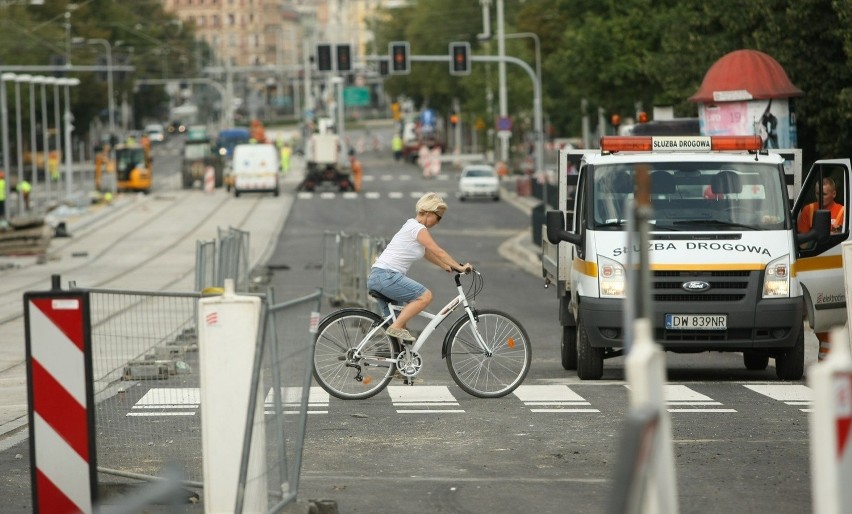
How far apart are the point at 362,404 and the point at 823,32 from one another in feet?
54.5

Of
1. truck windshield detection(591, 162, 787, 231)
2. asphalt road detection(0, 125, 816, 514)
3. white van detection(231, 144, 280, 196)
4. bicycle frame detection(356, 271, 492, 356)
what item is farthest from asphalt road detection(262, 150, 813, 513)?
white van detection(231, 144, 280, 196)

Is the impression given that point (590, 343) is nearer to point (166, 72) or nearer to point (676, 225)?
point (676, 225)

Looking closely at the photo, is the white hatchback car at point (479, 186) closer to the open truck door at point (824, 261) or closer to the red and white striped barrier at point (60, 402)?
the open truck door at point (824, 261)

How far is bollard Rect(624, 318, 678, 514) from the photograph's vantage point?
4.96 m

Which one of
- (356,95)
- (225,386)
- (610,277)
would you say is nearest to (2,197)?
(610,277)

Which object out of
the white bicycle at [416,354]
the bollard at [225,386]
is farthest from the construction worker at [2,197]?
the bollard at [225,386]

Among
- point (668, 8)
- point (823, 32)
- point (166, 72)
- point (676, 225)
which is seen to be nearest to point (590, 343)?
point (676, 225)

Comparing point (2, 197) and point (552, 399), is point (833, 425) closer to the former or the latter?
point (552, 399)

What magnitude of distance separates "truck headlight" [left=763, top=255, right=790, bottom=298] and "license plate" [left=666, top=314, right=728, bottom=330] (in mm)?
434

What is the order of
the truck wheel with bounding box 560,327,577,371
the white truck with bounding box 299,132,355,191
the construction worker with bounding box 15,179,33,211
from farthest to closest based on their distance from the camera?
the white truck with bounding box 299,132,355,191, the construction worker with bounding box 15,179,33,211, the truck wheel with bounding box 560,327,577,371

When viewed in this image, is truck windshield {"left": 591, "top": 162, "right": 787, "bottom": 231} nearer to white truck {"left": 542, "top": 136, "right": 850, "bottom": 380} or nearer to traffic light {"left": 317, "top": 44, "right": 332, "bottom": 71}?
white truck {"left": 542, "top": 136, "right": 850, "bottom": 380}

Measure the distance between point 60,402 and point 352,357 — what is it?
19.1 feet

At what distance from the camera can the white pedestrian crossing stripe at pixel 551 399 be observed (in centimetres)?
1282

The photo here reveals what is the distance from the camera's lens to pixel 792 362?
15.0 meters
